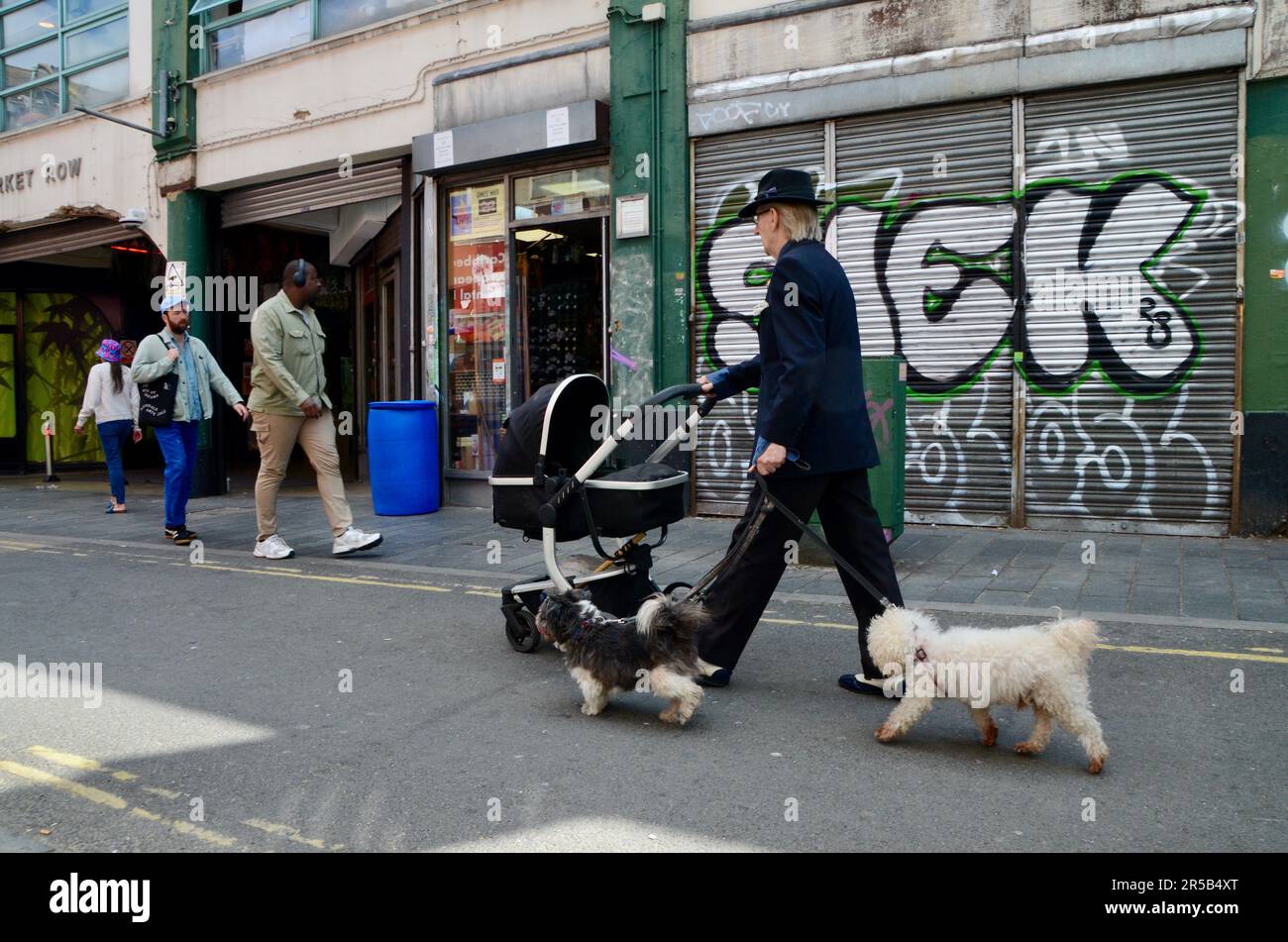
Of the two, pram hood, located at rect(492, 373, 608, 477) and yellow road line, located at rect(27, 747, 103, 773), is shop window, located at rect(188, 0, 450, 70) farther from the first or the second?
yellow road line, located at rect(27, 747, 103, 773)

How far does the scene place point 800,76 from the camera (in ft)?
31.4

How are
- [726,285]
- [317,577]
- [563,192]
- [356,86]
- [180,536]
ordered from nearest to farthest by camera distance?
[317,577]
[180,536]
[726,285]
[563,192]
[356,86]

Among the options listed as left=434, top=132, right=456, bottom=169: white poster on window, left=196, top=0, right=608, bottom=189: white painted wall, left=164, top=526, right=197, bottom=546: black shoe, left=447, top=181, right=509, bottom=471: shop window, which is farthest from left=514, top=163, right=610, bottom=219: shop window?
left=164, top=526, right=197, bottom=546: black shoe

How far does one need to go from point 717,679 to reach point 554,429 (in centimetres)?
150

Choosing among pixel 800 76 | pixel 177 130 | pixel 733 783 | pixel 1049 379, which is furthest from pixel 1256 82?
pixel 177 130

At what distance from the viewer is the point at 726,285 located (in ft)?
33.2

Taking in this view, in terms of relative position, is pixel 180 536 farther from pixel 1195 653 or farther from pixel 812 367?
pixel 1195 653

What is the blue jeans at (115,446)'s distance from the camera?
11.8 m

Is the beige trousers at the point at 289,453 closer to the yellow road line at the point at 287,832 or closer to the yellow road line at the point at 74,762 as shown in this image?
the yellow road line at the point at 74,762

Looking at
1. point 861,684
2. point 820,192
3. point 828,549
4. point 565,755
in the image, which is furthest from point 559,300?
point 565,755

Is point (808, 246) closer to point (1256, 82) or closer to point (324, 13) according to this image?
point (1256, 82)

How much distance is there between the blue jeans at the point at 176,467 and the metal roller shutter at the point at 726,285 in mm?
4750

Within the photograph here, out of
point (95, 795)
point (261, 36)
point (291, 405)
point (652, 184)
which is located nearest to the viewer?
point (95, 795)
